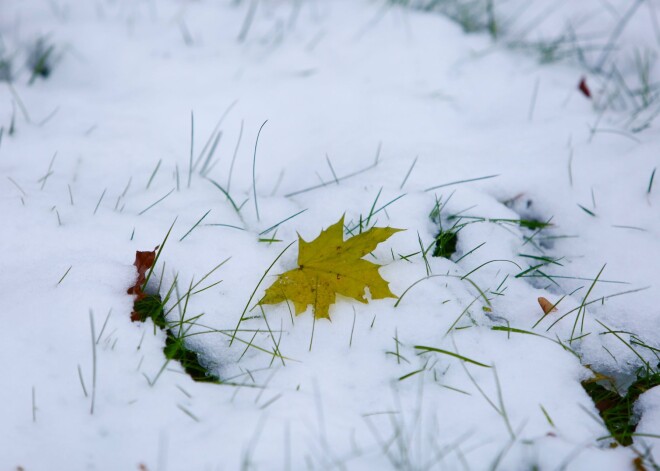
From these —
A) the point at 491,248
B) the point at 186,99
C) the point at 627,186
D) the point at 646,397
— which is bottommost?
the point at 646,397

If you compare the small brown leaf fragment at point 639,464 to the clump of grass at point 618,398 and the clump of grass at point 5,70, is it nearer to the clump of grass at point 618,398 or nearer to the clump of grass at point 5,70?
the clump of grass at point 618,398

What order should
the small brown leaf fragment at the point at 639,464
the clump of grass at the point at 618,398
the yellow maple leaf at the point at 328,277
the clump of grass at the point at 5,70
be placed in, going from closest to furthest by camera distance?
the small brown leaf fragment at the point at 639,464 → the clump of grass at the point at 618,398 → the yellow maple leaf at the point at 328,277 → the clump of grass at the point at 5,70

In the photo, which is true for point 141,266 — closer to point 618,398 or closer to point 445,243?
point 445,243

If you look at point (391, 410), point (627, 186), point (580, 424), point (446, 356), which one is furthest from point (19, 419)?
point (627, 186)

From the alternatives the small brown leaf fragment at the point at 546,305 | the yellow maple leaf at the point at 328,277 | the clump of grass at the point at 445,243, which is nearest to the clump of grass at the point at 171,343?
the yellow maple leaf at the point at 328,277

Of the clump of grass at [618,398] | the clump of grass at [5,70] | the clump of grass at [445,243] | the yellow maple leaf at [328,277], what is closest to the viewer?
the clump of grass at [618,398]

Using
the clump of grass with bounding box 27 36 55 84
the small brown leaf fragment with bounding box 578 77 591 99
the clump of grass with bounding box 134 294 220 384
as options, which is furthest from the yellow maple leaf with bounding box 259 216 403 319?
the clump of grass with bounding box 27 36 55 84

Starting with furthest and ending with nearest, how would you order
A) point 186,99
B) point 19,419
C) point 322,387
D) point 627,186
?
point 186,99 → point 627,186 → point 322,387 → point 19,419

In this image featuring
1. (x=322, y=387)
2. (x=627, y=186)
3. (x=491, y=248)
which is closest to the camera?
(x=322, y=387)

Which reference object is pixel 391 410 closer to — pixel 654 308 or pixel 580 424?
pixel 580 424
